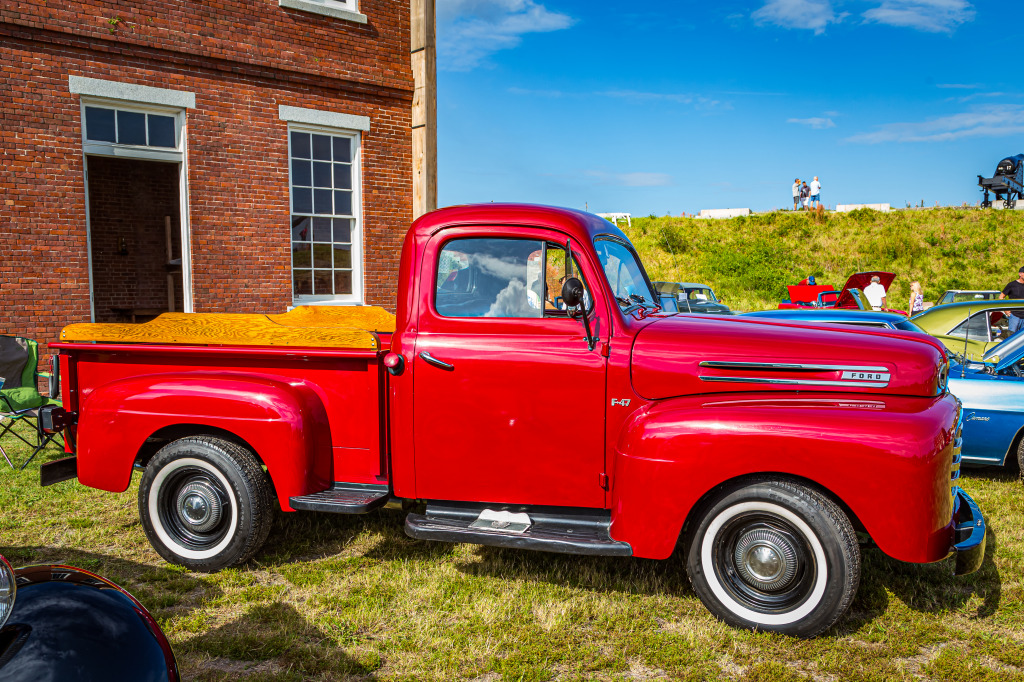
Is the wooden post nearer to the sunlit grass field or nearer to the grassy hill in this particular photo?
the sunlit grass field

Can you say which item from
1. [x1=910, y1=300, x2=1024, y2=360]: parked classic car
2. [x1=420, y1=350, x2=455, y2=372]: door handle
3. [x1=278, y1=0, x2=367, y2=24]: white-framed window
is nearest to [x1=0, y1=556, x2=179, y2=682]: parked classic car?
[x1=420, y1=350, x2=455, y2=372]: door handle

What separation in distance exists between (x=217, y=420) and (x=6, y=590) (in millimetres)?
2445

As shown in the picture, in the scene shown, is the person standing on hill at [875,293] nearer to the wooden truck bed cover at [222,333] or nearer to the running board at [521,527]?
the running board at [521,527]

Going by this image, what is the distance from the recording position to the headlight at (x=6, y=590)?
1779mm

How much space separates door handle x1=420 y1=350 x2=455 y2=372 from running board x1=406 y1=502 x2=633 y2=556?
790mm

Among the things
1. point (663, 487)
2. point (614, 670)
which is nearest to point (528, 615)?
point (614, 670)

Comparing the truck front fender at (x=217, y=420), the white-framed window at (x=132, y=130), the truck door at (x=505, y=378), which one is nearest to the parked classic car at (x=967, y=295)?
the truck door at (x=505, y=378)

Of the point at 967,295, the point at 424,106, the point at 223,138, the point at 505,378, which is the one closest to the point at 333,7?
the point at 424,106

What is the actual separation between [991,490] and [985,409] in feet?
2.24

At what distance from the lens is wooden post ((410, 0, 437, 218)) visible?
11.0 metres

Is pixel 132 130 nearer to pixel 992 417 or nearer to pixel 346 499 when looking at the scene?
pixel 346 499

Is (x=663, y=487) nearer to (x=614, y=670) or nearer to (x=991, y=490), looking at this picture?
(x=614, y=670)

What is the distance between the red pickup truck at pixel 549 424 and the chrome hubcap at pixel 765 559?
1cm

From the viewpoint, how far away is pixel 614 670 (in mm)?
3266
